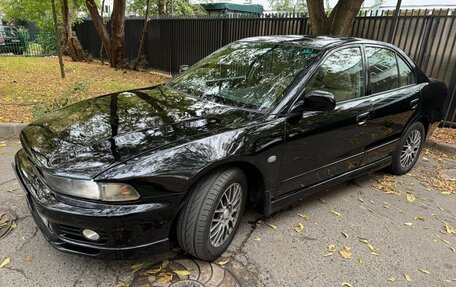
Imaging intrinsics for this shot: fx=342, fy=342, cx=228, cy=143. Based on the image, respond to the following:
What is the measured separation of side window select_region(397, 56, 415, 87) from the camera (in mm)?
4082

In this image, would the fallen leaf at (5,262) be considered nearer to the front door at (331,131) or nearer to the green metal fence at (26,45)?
the front door at (331,131)

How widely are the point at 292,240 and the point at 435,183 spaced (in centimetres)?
259

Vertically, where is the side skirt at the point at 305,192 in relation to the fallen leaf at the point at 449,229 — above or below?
above

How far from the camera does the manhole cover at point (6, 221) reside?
9.24 ft

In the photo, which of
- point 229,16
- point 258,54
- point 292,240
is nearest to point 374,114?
point 258,54

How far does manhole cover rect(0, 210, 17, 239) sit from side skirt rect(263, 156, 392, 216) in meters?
2.14

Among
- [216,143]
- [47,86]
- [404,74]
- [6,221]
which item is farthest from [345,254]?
[47,86]

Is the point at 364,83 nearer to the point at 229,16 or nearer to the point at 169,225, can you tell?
the point at 169,225

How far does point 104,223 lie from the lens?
2.07m

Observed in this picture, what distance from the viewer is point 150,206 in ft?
7.07

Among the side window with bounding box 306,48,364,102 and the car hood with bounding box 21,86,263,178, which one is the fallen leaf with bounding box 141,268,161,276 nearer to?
the car hood with bounding box 21,86,263,178

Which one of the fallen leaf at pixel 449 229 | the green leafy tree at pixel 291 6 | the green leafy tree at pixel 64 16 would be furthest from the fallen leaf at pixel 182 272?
the green leafy tree at pixel 291 6

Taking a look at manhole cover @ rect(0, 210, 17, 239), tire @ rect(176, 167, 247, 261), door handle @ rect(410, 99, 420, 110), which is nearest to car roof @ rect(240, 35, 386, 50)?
door handle @ rect(410, 99, 420, 110)

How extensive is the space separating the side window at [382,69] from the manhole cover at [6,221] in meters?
3.66
